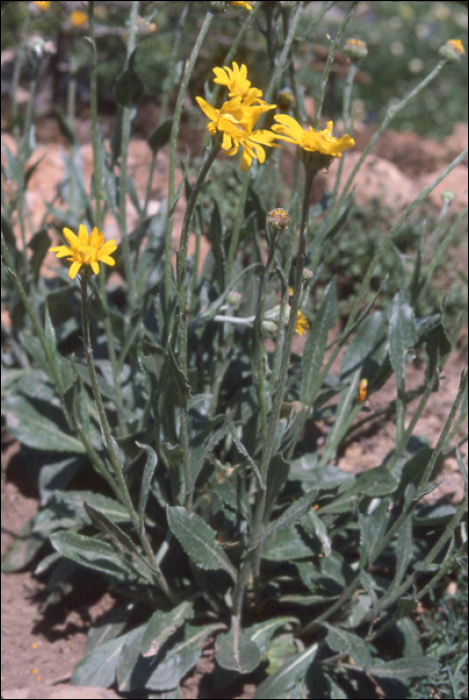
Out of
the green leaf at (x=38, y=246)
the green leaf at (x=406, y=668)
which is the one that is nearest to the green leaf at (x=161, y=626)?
the green leaf at (x=406, y=668)

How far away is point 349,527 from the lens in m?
1.90

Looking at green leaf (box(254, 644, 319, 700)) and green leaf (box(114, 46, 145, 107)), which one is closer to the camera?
green leaf (box(254, 644, 319, 700))

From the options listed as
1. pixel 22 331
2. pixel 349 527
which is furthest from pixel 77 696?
pixel 22 331

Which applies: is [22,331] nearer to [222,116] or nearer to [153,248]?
[153,248]

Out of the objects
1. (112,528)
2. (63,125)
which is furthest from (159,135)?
(112,528)

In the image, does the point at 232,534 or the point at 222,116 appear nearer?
the point at 222,116

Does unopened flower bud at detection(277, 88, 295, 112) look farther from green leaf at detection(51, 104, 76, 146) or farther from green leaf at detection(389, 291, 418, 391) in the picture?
green leaf at detection(51, 104, 76, 146)

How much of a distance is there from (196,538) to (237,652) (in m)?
0.31

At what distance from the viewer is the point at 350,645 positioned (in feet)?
5.34

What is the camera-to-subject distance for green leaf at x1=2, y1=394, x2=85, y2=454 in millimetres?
2053

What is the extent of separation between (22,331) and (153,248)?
56cm

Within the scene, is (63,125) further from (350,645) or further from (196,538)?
(350,645)

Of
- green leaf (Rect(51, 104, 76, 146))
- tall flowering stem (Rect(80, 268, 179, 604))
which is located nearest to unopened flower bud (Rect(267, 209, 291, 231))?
tall flowering stem (Rect(80, 268, 179, 604))

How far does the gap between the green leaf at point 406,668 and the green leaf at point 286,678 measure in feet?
0.60
